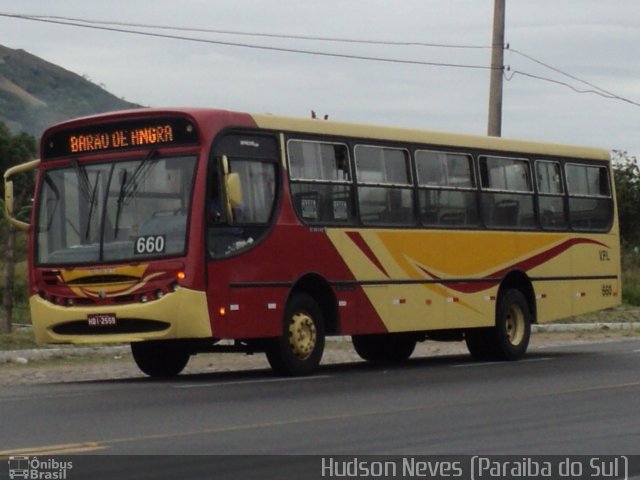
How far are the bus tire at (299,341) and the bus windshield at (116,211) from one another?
6.36 ft

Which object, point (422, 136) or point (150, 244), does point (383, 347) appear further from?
point (150, 244)

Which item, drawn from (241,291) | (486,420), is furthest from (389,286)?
(486,420)

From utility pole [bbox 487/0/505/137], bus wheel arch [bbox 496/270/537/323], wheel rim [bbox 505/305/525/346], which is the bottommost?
wheel rim [bbox 505/305/525/346]

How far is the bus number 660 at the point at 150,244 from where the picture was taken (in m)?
18.8

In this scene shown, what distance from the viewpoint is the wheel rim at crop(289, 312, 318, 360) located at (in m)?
19.9

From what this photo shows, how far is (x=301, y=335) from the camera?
20.0 m

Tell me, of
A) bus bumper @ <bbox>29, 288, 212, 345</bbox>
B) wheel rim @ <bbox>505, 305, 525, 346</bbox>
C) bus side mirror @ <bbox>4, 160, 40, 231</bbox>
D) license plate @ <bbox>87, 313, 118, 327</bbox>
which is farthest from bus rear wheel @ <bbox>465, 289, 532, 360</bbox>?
bus side mirror @ <bbox>4, 160, 40, 231</bbox>

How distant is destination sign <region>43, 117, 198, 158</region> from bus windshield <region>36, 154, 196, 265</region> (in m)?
0.20

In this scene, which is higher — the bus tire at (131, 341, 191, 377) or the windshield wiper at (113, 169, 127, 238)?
the windshield wiper at (113, 169, 127, 238)

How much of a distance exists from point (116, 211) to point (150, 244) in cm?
64

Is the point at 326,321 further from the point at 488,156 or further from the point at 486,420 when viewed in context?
the point at 486,420

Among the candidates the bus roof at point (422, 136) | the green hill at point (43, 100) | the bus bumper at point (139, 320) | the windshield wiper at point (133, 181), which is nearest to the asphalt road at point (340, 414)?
the bus bumper at point (139, 320)
